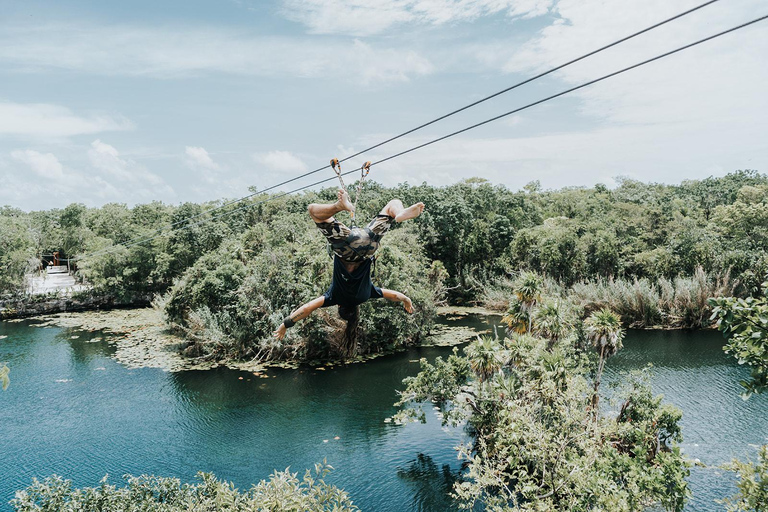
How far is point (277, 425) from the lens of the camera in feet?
48.3

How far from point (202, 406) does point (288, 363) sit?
13.8 feet

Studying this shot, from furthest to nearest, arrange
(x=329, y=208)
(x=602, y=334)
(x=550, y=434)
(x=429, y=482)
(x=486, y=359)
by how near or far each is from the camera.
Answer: (x=602, y=334) → (x=429, y=482) → (x=486, y=359) → (x=550, y=434) → (x=329, y=208)

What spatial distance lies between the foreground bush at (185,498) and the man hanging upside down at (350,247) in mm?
3014

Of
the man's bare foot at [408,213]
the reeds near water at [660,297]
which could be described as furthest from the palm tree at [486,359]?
the reeds near water at [660,297]

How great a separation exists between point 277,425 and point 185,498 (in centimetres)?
640

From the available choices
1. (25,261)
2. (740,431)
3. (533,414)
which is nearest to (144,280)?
(25,261)

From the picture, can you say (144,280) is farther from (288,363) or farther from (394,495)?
(394,495)

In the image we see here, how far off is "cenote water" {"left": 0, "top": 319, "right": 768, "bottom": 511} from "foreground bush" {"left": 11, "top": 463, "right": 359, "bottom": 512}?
355 cm

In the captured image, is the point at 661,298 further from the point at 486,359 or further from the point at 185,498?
the point at 185,498

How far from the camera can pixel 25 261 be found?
3130 cm

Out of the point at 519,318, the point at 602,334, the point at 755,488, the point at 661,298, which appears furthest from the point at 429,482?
the point at 661,298

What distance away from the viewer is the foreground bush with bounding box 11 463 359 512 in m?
6.99

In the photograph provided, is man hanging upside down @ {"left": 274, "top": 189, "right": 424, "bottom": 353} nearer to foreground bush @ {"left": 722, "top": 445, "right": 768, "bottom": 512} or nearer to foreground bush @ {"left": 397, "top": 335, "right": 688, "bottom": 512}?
foreground bush @ {"left": 397, "top": 335, "right": 688, "bottom": 512}

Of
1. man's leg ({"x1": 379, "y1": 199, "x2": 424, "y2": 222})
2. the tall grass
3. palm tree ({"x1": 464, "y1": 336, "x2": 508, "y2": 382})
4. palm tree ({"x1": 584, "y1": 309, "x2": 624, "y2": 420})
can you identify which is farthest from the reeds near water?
man's leg ({"x1": 379, "y1": 199, "x2": 424, "y2": 222})
